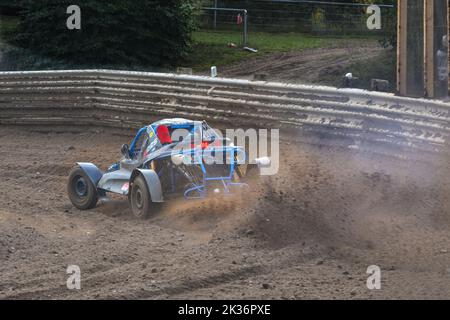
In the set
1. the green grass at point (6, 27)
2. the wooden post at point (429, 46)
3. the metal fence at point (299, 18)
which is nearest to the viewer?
the wooden post at point (429, 46)

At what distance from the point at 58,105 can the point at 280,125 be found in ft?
19.2

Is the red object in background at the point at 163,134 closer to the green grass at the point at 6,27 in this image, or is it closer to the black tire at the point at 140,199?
the black tire at the point at 140,199

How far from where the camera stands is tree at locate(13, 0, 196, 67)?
79.3ft

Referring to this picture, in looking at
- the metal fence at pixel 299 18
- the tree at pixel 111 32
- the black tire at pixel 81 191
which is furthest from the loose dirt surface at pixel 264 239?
the metal fence at pixel 299 18

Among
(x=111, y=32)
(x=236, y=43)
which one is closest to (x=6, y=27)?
(x=111, y=32)

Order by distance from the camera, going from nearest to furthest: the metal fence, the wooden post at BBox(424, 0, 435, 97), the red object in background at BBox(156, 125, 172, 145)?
1. the red object in background at BBox(156, 125, 172, 145)
2. the wooden post at BBox(424, 0, 435, 97)
3. the metal fence

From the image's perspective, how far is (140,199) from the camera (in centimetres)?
1063

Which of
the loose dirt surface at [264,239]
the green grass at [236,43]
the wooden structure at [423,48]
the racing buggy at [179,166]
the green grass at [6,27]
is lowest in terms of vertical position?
the loose dirt surface at [264,239]

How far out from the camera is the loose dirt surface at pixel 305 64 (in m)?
23.5

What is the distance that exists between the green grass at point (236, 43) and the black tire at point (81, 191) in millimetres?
13747

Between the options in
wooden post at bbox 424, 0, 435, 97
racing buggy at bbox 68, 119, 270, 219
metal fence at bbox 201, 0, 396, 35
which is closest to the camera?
racing buggy at bbox 68, 119, 270, 219

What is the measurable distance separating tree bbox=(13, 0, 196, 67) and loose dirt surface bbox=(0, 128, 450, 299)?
1199 cm

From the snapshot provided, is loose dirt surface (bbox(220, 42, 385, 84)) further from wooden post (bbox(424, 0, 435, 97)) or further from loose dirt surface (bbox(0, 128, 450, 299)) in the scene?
loose dirt surface (bbox(0, 128, 450, 299))

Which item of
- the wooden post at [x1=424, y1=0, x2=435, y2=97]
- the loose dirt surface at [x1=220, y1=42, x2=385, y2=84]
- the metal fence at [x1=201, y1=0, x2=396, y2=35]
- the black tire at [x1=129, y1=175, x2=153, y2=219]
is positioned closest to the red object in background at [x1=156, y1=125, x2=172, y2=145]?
the black tire at [x1=129, y1=175, x2=153, y2=219]
